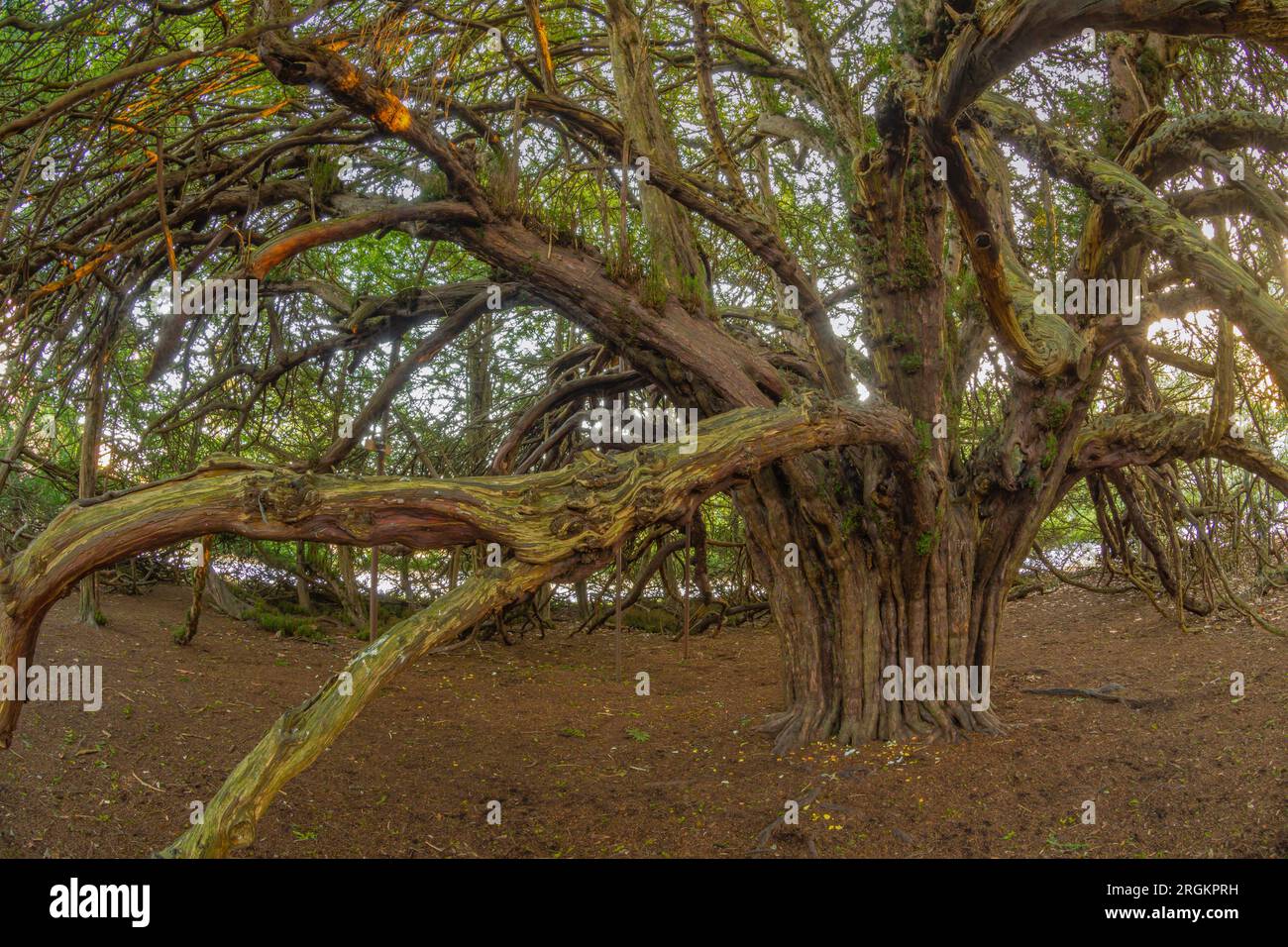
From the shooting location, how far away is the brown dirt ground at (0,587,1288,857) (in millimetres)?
4168

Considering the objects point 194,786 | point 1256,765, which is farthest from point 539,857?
point 1256,765

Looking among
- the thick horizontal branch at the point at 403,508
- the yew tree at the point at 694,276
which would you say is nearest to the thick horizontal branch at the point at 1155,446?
the yew tree at the point at 694,276

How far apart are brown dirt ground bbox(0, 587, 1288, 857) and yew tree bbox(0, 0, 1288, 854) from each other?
2.27 feet

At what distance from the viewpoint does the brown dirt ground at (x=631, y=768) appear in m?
4.17

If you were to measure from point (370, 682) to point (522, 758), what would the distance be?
8.87ft

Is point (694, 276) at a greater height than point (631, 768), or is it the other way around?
point (694, 276)

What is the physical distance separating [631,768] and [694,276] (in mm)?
2904

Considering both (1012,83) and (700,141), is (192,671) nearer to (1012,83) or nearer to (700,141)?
(700,141)

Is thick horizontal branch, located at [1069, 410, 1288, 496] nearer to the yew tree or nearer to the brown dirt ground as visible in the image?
the yew tree

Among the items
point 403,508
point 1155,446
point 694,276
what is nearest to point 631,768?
point 403,508

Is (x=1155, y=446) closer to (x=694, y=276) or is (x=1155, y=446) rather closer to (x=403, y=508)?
(x=694, y=276)

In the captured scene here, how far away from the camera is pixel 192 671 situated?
649 cm

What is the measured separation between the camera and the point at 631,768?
5.45 meters

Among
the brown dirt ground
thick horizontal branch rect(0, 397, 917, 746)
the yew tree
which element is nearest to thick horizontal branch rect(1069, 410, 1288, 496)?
the yew tree
